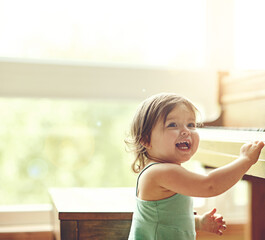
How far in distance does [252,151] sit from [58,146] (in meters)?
1.25

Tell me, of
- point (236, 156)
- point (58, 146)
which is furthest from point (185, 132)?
point (58, 146)

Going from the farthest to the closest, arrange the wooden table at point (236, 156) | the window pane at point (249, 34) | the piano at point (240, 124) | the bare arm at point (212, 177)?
the window pane at point (249, 34), the piano at point (240, 124), the wooden table at point (236, 156), the bare arm at point (212, 177)

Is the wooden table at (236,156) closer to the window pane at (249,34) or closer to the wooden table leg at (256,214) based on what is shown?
the wooden table leg at (256,214)

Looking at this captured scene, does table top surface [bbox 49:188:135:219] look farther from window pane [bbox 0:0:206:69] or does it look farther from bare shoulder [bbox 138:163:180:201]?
window pane [bbox 0:0:206:69]

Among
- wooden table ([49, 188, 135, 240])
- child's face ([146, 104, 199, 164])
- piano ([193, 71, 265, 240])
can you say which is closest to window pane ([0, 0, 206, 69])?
piano ([193, 71, 265, 240])

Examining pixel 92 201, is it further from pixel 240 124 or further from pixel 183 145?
pixel 240 124

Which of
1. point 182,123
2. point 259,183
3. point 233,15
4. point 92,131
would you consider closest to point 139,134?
point 182,123

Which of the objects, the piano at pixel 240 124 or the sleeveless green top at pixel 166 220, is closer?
the sleeveless green top at pixel 166 220

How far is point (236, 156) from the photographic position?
4.58ft

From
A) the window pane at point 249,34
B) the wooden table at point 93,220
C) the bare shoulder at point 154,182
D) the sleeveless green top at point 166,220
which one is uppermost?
the window pane at point 249,34

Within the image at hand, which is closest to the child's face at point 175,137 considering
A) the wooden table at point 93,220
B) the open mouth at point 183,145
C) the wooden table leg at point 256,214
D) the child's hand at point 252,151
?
the open mouth at point 183,145

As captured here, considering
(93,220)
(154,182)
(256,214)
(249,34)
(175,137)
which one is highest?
(249,34)

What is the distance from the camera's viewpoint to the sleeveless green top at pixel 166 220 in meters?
1.19

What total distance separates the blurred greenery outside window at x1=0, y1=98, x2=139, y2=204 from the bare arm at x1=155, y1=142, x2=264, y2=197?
1114 millimetres
